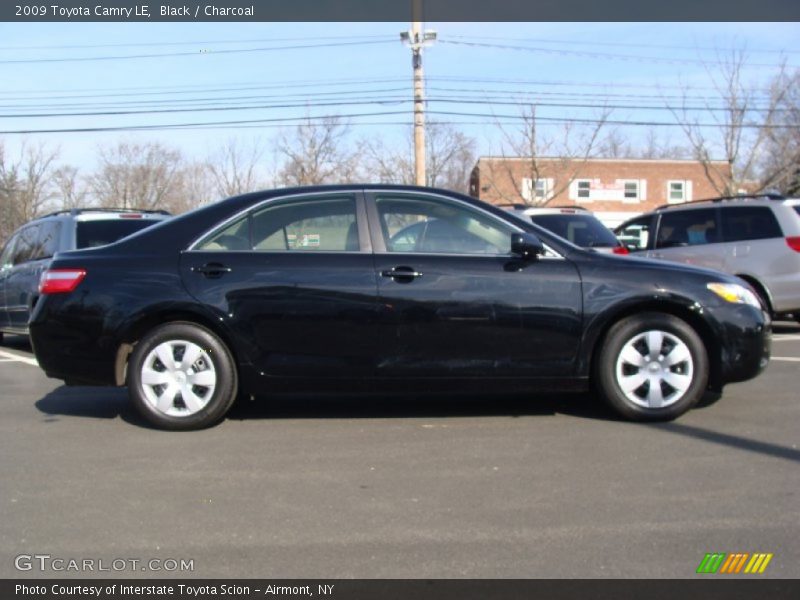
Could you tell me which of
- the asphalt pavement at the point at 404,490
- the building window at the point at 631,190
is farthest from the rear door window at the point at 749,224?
the building window at the point at 631,190

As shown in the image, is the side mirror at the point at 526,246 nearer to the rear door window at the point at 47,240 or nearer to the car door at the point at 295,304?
the car door at the point at 295,304

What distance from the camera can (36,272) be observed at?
934 cm

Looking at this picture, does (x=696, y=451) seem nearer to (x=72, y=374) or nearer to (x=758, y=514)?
(x=758, y=514)

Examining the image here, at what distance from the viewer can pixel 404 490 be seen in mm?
4434

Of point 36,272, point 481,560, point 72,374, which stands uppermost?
point 36,272

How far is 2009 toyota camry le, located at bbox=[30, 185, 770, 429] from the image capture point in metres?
5.51

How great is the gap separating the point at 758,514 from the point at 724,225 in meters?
7.65

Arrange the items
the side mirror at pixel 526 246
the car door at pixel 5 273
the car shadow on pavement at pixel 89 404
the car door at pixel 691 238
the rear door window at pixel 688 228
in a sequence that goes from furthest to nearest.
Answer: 1. the rear door window at pixel 688 228
2. the car door at pixel 691 238
3. the car door at pixel 5 273
4. the car shadow on pavement at pixel 89 404
5. the side mirror at pixel 526 246

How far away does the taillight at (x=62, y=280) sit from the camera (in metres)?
5.66

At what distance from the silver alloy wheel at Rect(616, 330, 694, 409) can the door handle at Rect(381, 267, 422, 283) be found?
1.55 m

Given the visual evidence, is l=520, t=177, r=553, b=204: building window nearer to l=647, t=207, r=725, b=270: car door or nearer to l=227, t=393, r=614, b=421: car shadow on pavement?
l=647, t=207, r=725, b=270: car door

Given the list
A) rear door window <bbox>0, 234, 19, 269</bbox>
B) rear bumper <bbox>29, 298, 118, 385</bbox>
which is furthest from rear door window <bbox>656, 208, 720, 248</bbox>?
rear door window <bbox>0, 234, 19, 269</bbox>

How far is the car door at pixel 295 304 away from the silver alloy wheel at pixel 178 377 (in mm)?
→ 323

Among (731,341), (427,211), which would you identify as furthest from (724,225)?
(427,211)
